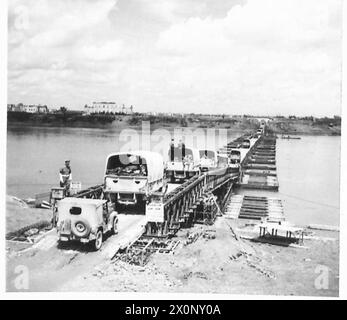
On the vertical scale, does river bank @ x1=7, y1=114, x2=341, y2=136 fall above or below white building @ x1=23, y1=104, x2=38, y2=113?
below

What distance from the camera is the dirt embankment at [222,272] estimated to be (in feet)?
31.5

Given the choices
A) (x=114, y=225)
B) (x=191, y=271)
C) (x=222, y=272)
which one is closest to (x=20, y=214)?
(x=114, y=225)

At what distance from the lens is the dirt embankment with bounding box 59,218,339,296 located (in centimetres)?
960

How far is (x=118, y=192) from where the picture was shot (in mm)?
12219

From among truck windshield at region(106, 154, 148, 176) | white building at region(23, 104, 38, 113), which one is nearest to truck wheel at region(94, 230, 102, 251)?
truck windshield at region(106, 154, 148, 176)

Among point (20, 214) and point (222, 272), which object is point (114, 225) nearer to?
point (222, 272)

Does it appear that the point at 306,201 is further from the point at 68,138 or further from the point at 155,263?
the point at 68,138

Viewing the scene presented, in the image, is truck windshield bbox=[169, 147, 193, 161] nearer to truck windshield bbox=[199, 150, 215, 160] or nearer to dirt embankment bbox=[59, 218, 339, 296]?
truck windshield bbox=[199, 150, 215, 160]

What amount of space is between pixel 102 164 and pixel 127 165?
508 centimetres

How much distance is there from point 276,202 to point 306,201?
1795 mm

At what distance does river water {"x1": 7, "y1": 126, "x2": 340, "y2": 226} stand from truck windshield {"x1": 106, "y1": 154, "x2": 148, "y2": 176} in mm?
1472

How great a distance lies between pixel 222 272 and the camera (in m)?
10.4

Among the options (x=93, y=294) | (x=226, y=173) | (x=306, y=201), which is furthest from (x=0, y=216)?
(x=226, y=173)

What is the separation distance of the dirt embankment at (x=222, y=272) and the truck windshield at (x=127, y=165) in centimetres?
288
